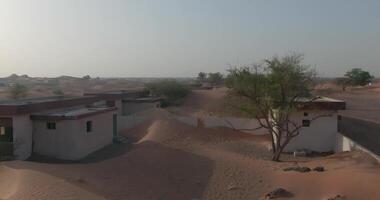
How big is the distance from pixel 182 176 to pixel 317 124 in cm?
918

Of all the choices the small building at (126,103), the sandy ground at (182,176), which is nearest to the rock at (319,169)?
the sandy ground at (182,176)

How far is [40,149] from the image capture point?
20.4 m

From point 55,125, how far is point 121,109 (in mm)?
14853

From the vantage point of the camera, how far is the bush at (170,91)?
47862 millimetres

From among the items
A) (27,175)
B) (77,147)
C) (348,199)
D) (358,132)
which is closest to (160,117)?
(77,147)

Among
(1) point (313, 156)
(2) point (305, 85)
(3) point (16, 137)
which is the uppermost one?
(2) point (305, 85)

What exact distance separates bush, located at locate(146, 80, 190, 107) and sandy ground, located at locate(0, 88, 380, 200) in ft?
79.7

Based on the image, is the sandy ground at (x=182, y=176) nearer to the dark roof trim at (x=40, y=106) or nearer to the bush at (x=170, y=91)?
the dark roof trim at (x=40, y=106)

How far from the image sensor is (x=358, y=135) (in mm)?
25438

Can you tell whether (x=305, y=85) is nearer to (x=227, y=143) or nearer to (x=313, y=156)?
(x=313, y=156)

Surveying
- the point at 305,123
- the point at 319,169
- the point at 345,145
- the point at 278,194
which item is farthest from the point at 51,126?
the point at 345,145

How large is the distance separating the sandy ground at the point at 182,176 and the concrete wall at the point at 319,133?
1551 mm

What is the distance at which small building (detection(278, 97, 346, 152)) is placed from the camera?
22844 mm

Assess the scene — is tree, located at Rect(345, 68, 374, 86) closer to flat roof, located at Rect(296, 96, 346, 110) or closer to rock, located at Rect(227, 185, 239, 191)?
flat roof, located at Rect(296, 96, 346, 110)
